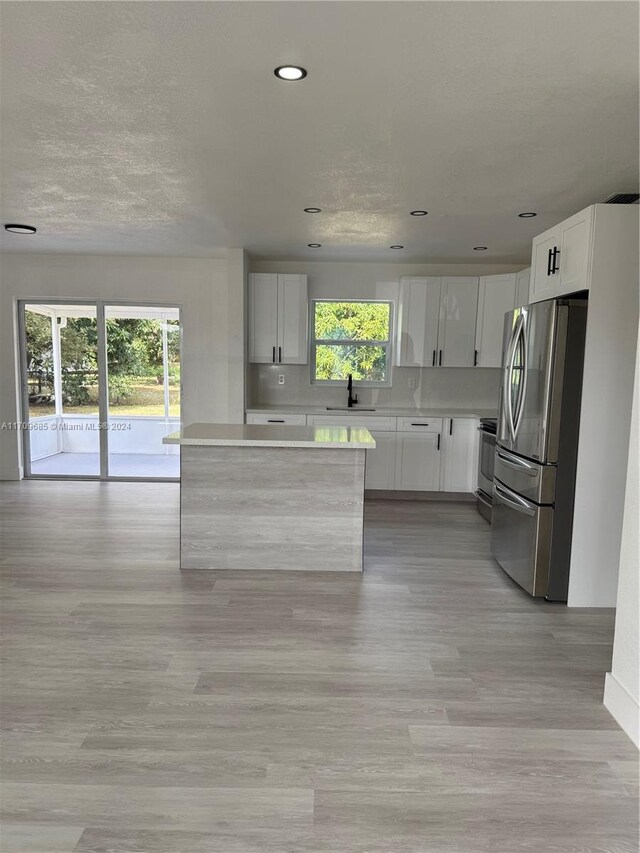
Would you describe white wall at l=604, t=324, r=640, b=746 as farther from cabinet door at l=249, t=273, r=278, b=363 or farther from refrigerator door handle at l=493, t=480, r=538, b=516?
cabinet door at l=249, t=273, r=278, b=363

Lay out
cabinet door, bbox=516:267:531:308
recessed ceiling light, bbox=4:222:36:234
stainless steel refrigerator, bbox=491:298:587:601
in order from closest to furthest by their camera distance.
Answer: stainless steel refrigerator, bbox=491:298:587:601 < recessed ceiling light, bbox=4:222:36:234 < cabinet door, bbox=516:267:531:308

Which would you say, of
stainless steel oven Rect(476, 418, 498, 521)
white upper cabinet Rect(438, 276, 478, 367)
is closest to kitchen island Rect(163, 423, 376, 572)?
stainless steel oven Rect(476, 418, 498, 521)

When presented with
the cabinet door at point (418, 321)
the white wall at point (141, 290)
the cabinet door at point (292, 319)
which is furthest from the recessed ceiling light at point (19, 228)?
the cabinet door at point (418, 321)

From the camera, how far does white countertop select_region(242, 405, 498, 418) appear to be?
554 cm

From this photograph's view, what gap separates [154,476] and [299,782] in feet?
16.1

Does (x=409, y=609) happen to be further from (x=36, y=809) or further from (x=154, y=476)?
(x=154, y=476)

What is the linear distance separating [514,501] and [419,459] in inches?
83.7

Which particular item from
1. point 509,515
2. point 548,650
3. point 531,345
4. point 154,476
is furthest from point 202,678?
point 154,476

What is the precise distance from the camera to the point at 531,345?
10.8ft

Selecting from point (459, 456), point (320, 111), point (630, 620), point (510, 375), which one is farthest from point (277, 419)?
point (630, 620)

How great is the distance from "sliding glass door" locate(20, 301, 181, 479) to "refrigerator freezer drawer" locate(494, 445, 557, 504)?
3.95 meters

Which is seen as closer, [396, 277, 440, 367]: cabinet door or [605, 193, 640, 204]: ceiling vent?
[605, 193, 640, 204]: ceiling vent

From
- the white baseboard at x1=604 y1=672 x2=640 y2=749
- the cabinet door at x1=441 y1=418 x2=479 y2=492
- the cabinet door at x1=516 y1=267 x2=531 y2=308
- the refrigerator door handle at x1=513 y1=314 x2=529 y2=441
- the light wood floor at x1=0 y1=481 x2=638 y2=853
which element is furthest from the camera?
the cabinet door at x1=441 y1=418 x2=479 y2=492

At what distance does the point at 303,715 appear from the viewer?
2102mm
